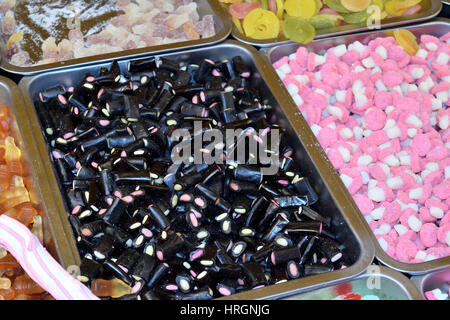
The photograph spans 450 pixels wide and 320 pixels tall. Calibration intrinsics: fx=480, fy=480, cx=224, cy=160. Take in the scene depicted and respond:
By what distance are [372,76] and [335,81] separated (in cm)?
18

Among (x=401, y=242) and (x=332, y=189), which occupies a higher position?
(x=332, y=189)

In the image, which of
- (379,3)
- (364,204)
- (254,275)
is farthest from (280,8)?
(254,275)

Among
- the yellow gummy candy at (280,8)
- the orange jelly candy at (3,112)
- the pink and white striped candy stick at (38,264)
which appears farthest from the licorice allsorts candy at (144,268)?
the yellow gummy candy at (280,8)

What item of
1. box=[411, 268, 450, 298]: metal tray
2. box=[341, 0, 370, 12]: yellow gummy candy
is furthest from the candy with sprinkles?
box=[341, 0, 370, 12]: yellow gummy candy

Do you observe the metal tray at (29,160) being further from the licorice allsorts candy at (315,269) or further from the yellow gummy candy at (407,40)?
the yellow gummy candy at (407,40)

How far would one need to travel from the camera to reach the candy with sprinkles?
148cm

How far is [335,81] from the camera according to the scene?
2.14m

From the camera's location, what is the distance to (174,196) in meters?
1.65

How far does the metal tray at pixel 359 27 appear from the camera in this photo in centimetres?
226

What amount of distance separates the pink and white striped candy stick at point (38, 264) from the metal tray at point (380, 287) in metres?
0.64

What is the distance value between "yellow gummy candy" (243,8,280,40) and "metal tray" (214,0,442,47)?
0.20 ft

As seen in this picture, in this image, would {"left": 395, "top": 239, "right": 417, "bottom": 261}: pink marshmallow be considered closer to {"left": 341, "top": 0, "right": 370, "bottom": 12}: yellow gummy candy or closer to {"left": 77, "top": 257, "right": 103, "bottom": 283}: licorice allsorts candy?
{"left": 77, "top": 257, "right": 103, "bottom": 283}: licorice allsorts candy
